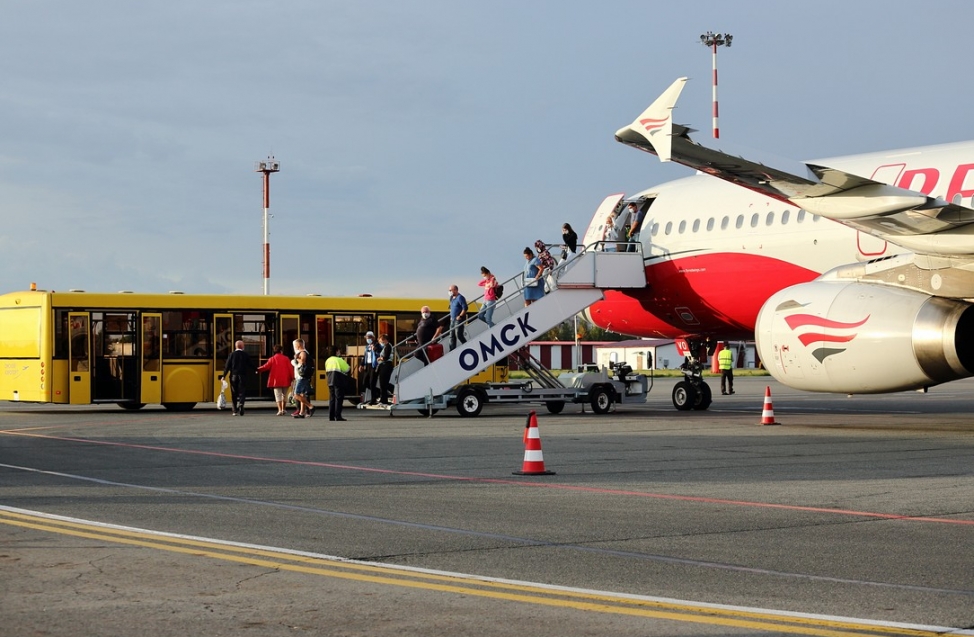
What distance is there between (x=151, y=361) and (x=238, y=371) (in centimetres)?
298

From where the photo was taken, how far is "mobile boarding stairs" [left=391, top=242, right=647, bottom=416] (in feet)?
89.0

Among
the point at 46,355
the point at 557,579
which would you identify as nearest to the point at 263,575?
the point at 557,579

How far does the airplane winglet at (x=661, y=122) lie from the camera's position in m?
16.2

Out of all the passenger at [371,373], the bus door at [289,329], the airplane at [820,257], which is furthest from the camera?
the bus door at [289,329]

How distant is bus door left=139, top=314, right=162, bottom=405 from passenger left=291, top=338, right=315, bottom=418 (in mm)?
3905

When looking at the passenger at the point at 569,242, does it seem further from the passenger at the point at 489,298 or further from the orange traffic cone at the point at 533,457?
the orange traffic cone at the point at 533,457

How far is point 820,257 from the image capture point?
22938mm

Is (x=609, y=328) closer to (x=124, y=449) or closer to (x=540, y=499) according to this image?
(x=124, y=449)

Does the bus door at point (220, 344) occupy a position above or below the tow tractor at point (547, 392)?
above

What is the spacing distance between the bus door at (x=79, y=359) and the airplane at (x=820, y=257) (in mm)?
12440

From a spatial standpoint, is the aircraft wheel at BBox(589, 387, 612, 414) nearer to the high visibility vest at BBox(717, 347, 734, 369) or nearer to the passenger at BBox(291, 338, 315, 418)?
the passenger at BBox(291, 338, 315, 418)

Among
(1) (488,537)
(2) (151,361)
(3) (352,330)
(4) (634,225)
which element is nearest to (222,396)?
(2) (151,361)

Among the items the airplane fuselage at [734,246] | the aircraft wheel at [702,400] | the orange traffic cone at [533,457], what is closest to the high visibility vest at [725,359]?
the aircraft wheel at [702,400]

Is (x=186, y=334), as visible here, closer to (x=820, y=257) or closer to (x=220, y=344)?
(x=220, y=344)
